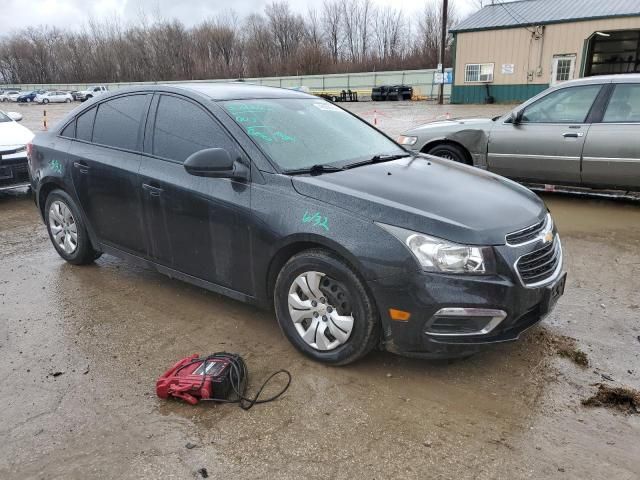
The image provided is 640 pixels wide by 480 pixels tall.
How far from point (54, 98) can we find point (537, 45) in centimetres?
4722

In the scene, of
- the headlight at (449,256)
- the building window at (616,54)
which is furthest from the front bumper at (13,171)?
the building window at (616,54)

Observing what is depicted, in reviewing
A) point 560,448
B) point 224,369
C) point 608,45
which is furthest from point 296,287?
point 608,45

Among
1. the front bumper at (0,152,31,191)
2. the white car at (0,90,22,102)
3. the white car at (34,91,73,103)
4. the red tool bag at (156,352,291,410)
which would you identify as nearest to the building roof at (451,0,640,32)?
the front bumper at (0,152,31,191)

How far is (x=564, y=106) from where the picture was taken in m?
6.89

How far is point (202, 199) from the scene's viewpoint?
142 inches

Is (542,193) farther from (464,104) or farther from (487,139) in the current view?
(464,104)

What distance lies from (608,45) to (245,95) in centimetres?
3277

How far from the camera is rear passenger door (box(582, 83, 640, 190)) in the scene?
20.8 feet

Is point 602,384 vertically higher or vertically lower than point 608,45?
lower

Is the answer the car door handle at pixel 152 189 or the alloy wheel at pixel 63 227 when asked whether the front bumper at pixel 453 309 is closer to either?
the car door handle at pixel 152 189

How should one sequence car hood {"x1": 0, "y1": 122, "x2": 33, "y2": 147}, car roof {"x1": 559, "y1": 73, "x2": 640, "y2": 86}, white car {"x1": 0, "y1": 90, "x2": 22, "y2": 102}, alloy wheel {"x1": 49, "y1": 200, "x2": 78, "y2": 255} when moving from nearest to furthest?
alloy wheel {"x1": 49, "y1": 200, "x2": 78, "y2": 255}, car roof {"x1": 559, "y1": 73, "x2": 640, "y2": 86}, car hood {"x1": 0, "y1": 122, "x2": 33, "y2": 147}, white car {"x1": 0, "y1": 90, "x2": 22, "y2": 102}

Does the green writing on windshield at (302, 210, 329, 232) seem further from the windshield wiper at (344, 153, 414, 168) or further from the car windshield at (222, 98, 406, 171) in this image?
the windshield wiper at (344, 153, 414, 168)

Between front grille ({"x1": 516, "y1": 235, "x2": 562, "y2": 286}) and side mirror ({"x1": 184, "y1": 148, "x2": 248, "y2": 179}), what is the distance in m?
1.78

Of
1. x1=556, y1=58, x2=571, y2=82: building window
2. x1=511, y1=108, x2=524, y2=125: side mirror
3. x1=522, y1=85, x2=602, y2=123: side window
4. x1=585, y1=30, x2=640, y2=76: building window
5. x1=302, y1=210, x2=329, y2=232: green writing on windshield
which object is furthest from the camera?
x1=585, y1=30, x2=640, y2=76: building window
